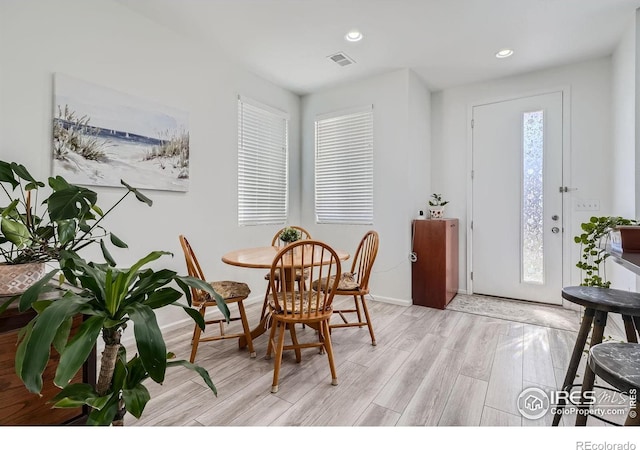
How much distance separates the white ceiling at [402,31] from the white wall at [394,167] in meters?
0.26

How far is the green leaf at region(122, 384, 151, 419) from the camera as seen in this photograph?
2.75ft

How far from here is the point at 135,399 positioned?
86cm

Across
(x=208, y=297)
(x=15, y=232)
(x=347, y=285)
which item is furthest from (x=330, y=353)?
(x=15, y=232)

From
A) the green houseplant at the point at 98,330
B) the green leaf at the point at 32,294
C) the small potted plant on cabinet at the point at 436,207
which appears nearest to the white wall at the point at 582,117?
the small potted plant on cabinet at the point at 436,207

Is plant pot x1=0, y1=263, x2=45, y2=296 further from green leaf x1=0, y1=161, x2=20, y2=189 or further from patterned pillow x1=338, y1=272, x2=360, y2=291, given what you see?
patterned pillow x1=338, y1=272, x2=360, y2=291

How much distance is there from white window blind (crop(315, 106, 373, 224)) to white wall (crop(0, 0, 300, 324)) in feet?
2.46

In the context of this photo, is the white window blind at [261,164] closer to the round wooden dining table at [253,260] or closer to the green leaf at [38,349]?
the round wooden dining table at [253,260]

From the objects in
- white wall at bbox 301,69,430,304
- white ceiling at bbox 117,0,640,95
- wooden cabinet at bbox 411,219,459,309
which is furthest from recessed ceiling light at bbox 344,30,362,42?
wooden cabinet at bbox 411,219,459,309

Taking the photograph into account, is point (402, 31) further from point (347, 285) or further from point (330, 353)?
point (330, 353)

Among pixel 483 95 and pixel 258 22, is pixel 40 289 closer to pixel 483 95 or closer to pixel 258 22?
pixel 258 22

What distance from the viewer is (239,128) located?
11.3 ft

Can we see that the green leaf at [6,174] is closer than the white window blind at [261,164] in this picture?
Yes

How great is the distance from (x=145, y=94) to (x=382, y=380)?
2860 millimetres

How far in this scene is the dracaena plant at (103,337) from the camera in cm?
71
